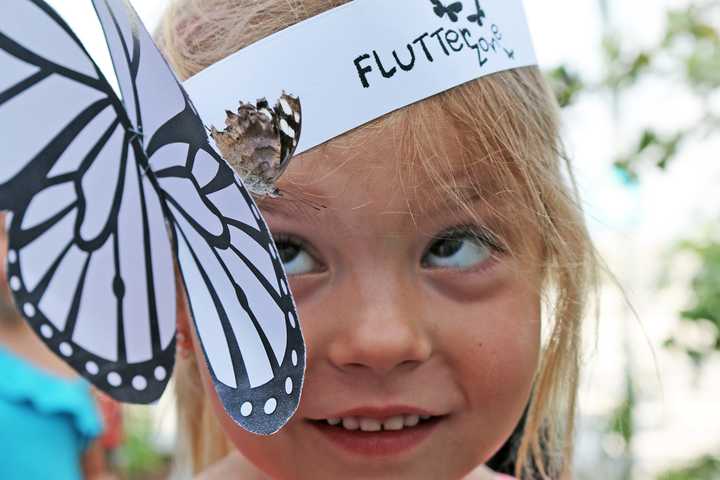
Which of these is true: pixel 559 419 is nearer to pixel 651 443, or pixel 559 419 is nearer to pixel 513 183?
pixel 513 183

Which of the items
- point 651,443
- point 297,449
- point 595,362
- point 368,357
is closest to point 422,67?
point 368,357

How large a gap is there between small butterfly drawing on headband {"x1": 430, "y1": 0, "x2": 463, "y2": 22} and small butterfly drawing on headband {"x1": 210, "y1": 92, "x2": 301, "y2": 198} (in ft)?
0.74

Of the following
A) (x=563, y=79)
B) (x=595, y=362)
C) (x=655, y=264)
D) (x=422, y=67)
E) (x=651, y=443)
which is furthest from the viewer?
(x=651, y=443)

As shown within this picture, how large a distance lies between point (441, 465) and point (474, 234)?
0.88ft

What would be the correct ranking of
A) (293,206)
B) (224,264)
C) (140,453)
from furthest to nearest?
(140,453)
(293,206)
(224,264)

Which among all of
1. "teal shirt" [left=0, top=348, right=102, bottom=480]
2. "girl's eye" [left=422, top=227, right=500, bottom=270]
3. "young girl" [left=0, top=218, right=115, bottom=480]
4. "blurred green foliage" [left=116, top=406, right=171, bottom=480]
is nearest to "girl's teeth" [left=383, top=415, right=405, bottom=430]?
"girl's eye" [left=422, top=227, right=500, bottom=270]

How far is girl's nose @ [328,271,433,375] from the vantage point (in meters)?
0.92

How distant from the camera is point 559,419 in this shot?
1.37 m

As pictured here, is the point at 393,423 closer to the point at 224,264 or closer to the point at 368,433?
the point at 368,433

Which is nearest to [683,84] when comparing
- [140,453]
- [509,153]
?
[509,153]

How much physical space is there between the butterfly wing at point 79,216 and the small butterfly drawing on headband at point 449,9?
0.40 meters

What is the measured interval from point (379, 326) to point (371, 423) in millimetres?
130

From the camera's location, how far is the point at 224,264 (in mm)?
737

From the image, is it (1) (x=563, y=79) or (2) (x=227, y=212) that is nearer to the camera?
(2) (x=227, y=212)
